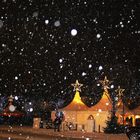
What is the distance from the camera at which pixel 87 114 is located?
3469 cm

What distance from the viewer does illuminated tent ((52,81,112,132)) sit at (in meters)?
33.3

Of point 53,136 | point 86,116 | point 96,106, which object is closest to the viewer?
point 53,136

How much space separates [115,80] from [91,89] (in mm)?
13462

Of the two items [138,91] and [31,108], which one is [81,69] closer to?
[31,108]

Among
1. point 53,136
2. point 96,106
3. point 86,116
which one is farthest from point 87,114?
point 53,136

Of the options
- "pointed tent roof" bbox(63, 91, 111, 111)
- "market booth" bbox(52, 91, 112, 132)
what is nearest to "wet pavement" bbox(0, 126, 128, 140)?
"market booth" bbox(52, 91, 112, 132)

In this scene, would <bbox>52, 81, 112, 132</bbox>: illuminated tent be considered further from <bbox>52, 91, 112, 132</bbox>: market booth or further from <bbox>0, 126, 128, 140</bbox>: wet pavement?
<bbox>0, 126, 128, 140</bbox>: wet pavement

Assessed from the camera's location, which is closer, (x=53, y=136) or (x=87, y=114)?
(x=53, y=136)

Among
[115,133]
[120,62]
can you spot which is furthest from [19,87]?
[115,133]

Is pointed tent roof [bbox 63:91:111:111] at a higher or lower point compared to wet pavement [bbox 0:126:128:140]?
higher

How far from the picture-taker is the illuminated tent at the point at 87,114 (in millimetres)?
33312

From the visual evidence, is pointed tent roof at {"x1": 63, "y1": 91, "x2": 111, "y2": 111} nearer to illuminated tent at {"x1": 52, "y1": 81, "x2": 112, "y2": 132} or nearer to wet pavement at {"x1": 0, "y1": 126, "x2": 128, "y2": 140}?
illuminated tent at {"x1": 52, "y1": 81, "x2": 112, "y2": 132}

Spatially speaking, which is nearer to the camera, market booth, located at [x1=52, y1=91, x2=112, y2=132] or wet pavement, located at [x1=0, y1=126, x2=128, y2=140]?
wet pavement, located at [x1=0, y1=126, x2=128, y2=140]

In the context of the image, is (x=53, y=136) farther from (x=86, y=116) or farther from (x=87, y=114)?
(x=86, y=116)
